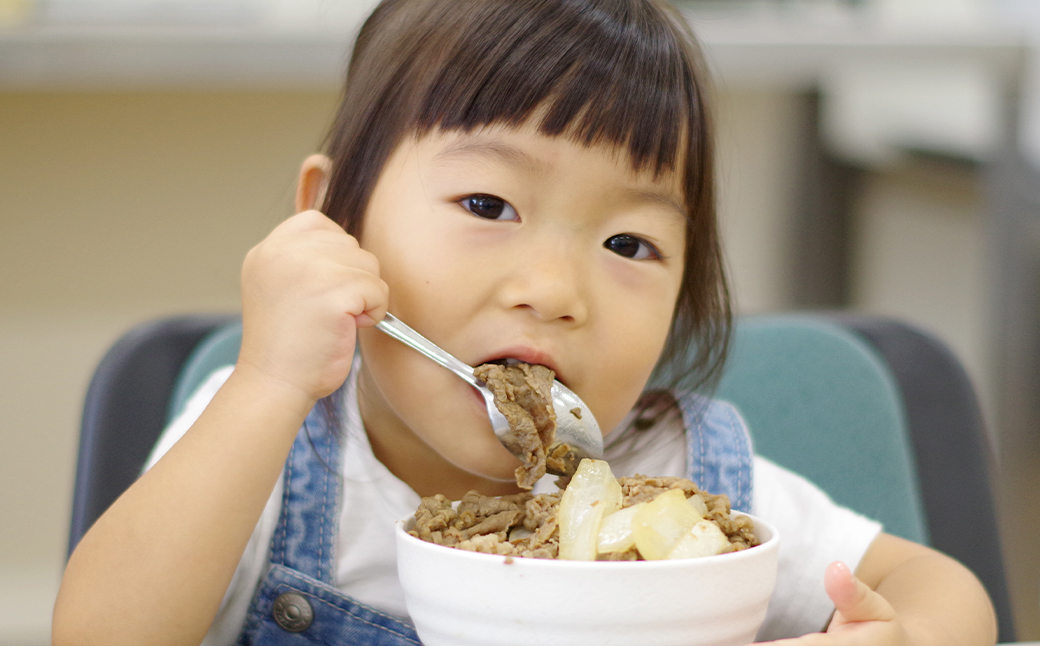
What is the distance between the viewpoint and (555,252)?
664mm

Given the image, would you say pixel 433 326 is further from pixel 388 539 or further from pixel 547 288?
pixel 388 539

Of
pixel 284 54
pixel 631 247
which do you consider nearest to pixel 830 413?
pixel 631 247

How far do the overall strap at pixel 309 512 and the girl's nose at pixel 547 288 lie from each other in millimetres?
229

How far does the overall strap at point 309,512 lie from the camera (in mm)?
755

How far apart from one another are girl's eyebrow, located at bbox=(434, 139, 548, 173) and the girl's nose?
60mm

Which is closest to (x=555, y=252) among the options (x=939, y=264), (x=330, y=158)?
(x=330, y=158)

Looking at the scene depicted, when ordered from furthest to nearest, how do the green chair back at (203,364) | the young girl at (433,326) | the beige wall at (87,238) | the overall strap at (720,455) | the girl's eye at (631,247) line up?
the beige wall at (87,238) → the green chair back at (203,364) → the overall strap at (720,455) → the girl's eye at (631,247) → the young girl at (433,326)

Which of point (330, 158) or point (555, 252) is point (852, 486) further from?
point (330, 158)

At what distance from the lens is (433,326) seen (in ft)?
2.21

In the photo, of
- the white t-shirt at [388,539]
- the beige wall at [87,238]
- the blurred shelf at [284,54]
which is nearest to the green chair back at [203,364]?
the white t-shirt at [388,539]

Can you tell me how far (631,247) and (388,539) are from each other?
30cm

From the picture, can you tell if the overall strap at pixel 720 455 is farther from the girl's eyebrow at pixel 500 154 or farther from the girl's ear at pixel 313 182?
the girl's ear at pixel 313 182

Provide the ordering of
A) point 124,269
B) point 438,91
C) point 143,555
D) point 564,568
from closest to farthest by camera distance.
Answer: point 564,568, point 143,555, point 438,91, point 124,269

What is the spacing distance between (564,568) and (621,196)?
12.7 inches
